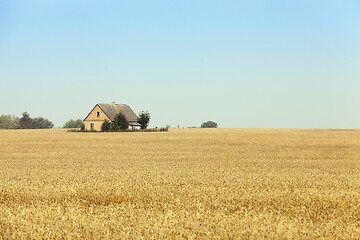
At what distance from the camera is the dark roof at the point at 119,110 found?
75.4 m

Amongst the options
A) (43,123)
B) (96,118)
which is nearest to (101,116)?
(96,118)

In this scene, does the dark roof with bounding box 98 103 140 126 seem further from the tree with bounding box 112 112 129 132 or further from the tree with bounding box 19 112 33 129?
the tree with bounding box 19 112 33 129

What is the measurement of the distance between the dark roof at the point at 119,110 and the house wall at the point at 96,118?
80cm

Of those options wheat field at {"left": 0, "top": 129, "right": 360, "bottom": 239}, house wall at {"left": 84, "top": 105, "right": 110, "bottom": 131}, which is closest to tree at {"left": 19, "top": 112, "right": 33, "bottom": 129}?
house wall at {"left": 84, "top": 105, "right": 110, "bottom": 131}

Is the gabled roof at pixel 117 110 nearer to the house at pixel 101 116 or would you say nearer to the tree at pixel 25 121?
the house at pixel 101 116

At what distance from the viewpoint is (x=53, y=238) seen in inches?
197

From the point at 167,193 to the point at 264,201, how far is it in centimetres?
187

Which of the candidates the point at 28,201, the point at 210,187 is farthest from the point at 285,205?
the point at 28,201

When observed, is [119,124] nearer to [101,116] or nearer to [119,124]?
[119,124]

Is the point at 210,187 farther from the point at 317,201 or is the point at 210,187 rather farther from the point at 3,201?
the point at 3,201

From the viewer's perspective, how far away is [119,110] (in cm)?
7900

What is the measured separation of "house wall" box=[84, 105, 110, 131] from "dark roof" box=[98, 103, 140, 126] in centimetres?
80

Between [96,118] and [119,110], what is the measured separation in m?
5.34

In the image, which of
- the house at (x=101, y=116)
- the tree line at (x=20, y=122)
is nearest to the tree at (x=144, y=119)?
the house at (x=101, y=116)
